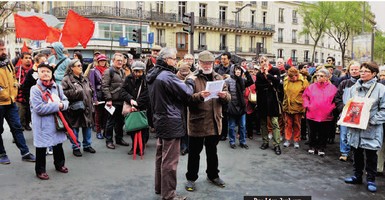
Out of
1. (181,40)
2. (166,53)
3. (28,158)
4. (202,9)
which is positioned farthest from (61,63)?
(202,9)

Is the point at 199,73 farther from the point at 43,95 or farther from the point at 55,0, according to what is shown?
the point at 55,0

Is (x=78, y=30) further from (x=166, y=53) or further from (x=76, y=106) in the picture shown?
(x=166, y=53)

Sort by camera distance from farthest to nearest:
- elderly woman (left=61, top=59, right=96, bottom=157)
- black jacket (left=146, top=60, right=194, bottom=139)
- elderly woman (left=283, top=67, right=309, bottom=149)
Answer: elderly woman (left=283, top=67, right=309, bottom=149) → elderly woman (left=61, top=59, right=96, bottom=157) → black jacket (left=146, top=60, right=194, bottom=139)

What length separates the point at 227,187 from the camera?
536cm

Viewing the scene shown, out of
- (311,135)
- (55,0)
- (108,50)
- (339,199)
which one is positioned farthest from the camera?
(55,0)

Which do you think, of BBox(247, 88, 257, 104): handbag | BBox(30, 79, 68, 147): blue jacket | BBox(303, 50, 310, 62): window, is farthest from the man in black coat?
BBox(303, 50, 310, 62): window

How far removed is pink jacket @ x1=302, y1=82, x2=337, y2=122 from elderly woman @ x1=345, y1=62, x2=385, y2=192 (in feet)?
5.36

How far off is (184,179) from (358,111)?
9.93 ft

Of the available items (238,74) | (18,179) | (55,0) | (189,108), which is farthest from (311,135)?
(55,0)

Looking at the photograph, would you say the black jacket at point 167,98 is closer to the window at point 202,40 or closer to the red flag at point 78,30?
the red flag at point 78,30

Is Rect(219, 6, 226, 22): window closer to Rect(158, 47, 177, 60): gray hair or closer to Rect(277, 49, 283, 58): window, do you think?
Rect(277, 49, 283, 58): window

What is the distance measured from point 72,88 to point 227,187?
355cm

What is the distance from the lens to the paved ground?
16.6 feet

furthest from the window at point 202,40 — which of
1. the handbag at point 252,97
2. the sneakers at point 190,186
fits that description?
the sneakers at point 190,186
